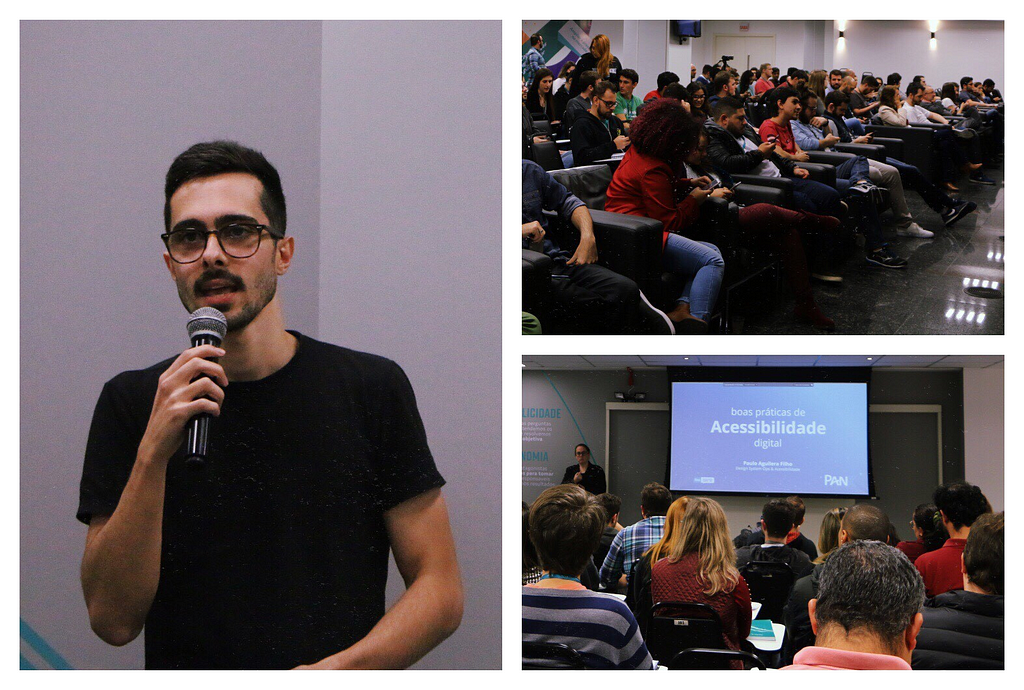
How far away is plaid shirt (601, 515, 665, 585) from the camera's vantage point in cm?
216

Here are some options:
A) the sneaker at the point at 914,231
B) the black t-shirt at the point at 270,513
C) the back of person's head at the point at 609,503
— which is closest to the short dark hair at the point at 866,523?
the back of person's head at the point at 609,503

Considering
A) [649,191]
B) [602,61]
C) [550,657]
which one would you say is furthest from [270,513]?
[602,61]

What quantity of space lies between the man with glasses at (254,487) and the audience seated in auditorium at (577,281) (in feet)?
1.59

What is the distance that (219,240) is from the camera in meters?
2.01

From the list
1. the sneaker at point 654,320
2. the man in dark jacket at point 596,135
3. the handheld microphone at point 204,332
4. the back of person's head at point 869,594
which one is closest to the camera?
the back of person's head at point 869,594

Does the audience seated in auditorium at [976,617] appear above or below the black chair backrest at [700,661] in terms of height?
above

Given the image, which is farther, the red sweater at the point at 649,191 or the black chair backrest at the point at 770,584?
the red sweater at the point at 649,191

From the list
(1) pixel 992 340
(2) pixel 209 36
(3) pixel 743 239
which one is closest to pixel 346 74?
(2) pixel 209 36

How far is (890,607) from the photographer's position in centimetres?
189

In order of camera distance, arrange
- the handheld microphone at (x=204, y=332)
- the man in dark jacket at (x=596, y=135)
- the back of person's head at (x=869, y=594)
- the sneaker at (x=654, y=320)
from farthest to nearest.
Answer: the man in dark jacket at (x=596, y=135) → the sneaker at (x=654, y=320) → the handheld microphone at (x=204, y=332) → the back of person's head at (x=869, y=594)

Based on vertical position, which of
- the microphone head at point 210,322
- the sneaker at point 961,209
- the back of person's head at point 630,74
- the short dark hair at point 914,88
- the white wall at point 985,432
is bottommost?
the white wall at point 985,432

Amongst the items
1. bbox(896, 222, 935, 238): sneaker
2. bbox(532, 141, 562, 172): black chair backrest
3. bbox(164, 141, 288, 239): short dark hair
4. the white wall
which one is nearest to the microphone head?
bbox(164, 141, 288, 239): short dark hair

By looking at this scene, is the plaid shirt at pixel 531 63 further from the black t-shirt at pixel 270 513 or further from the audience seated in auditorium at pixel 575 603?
the audience seated in auditorium at pixel 575 603

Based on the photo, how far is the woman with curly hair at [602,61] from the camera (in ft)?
6.79
